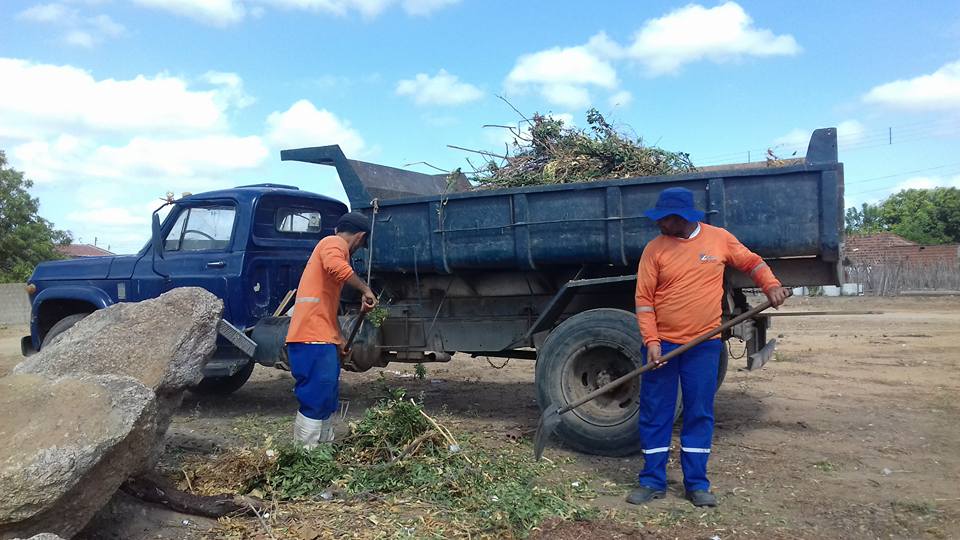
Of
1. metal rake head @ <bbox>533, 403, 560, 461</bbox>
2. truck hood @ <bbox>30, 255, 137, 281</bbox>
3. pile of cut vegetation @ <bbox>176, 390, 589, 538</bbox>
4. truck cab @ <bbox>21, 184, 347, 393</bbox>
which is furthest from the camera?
truck hood @ <bbox>30, 255, 137, 281</bbox>

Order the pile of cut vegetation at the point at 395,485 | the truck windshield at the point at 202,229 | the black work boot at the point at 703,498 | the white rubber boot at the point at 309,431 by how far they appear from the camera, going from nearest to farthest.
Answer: the pile of cut vegetation at the point at 395,485 < the black work boot at the point at 703,498 < the white rubber boot at the point at 309,431 < the truck windshield at the point at 202,229

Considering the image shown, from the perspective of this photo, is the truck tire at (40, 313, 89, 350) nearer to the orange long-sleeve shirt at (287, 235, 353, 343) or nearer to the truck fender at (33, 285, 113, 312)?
the truck fender at (33, 285, 113, 312)

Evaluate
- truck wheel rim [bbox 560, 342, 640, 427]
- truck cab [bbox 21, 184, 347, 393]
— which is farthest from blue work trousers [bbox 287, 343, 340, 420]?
truck cab [bbox 21, 184, 347, 393]

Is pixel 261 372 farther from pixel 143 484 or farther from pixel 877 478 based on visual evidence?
pixel 877 478

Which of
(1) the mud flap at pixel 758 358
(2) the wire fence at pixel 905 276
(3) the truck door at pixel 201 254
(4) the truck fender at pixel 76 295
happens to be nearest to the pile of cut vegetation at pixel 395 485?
(1) the mud flap at pixel 758 358

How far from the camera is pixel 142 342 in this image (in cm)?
449

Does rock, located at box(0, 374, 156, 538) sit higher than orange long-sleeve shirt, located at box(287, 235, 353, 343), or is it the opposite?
orange long-sleeve shirt, located at box(287, 235, 353, 343)

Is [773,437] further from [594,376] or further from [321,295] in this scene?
[321,295]

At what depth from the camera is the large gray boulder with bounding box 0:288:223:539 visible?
3.14m

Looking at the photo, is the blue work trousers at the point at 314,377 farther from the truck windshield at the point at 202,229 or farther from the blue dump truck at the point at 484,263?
the truck windshield at the point at 202,229

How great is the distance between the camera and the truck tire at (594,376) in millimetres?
5137

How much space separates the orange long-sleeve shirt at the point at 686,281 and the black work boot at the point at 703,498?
85cm

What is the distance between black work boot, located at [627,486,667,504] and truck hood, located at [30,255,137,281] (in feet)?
A: 17.4

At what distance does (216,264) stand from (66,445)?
12.0 feet
